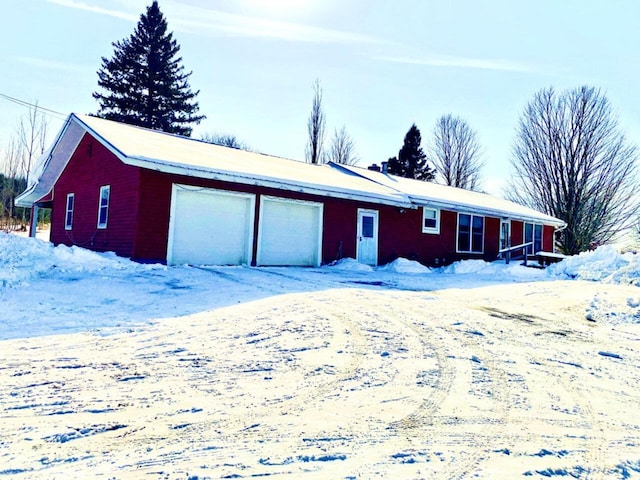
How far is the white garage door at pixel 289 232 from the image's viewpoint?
1307cm

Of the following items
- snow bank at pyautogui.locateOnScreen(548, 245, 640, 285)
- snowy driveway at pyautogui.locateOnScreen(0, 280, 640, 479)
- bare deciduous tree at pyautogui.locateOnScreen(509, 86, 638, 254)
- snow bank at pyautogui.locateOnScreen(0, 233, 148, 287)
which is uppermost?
bare deciduous tree at pyautogui.locateOnScreen(509, 86, 638, 254)

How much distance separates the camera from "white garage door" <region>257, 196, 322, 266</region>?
13.1m

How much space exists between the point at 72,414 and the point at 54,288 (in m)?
5.93

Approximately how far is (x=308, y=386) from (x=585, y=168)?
31.4 m

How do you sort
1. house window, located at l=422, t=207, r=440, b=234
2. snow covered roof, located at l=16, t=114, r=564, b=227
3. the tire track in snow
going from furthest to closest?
house window, located at l=422, t=207, r=440, b=234 → snow covered roof, located at l=16, t=114, r=564, b=227 → the tire track in snow

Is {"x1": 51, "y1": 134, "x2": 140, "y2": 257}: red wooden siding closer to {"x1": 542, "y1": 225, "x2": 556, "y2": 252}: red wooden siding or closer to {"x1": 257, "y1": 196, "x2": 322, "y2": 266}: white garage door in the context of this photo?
{"x1": 257, "y1": 196, "x2": 322, "y2": 266}: white garage door

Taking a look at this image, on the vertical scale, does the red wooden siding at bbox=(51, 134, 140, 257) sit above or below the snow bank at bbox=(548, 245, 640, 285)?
above

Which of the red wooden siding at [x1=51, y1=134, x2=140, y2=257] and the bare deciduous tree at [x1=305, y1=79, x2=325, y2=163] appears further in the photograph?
the bare deciduous tree at [x1=305, y1=79, x2=325, y2=163]

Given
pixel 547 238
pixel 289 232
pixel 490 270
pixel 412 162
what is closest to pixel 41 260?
pixel 289 232

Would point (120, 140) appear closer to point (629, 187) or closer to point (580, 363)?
point (580, 363)

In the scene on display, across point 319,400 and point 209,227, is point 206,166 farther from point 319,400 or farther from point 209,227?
point 319,400

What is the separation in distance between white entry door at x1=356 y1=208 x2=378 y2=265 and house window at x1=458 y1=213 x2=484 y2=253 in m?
4.58

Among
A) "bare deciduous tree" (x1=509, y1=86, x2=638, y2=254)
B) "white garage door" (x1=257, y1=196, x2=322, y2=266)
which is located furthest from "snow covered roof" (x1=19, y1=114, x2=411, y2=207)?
"bare deciduous tree" (x1=509, y1=86, x2=638, y2=254)

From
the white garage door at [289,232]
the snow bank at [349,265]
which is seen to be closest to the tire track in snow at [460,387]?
the white garage door at [289,232]
